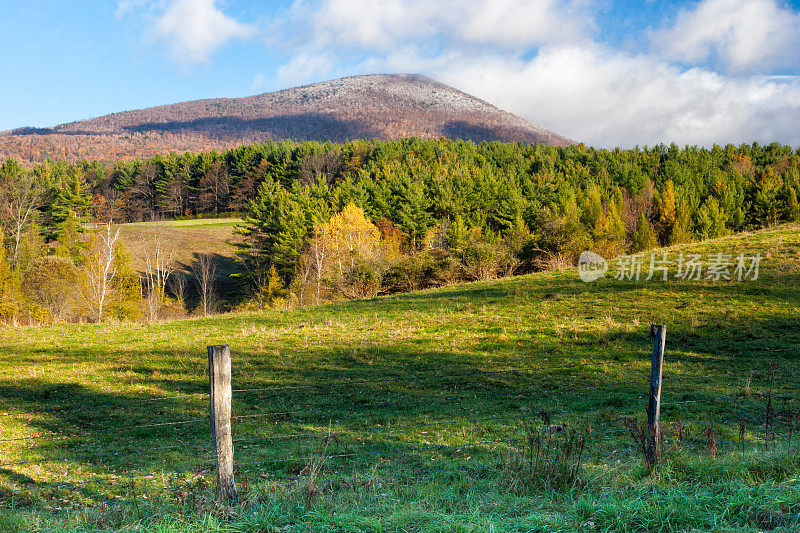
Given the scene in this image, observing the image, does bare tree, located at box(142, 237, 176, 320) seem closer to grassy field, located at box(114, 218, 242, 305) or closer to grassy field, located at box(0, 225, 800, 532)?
grassy field, located at box(114, 218, 242, 305)

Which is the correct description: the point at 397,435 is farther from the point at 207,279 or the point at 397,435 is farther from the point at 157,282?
the point at 207,279

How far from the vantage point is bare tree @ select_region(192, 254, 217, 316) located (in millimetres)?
66069

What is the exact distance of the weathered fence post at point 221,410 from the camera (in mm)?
5336

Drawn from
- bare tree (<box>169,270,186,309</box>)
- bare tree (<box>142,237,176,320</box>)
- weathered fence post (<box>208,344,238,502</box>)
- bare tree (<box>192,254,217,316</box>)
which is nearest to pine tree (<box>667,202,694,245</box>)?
bare tree (<box>192,254,217,316</box>)

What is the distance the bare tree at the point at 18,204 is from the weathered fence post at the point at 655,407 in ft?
224

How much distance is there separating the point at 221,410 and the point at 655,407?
4.78 m

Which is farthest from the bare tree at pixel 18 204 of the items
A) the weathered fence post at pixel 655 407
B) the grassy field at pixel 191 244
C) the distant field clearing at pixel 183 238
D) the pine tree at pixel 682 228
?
the pine tree at pixel 682 228

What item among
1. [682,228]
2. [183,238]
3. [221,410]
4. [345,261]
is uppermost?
[682,228]

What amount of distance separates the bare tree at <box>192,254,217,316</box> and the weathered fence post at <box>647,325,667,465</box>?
60536mm

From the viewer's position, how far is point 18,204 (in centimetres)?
6512

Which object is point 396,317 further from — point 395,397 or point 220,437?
point 220,437

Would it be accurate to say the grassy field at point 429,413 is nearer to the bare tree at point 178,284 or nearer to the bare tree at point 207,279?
the bare tree at point 207,279

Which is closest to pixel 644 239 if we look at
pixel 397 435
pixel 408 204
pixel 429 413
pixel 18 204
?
pixel 408 204

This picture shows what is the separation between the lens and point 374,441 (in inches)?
375
